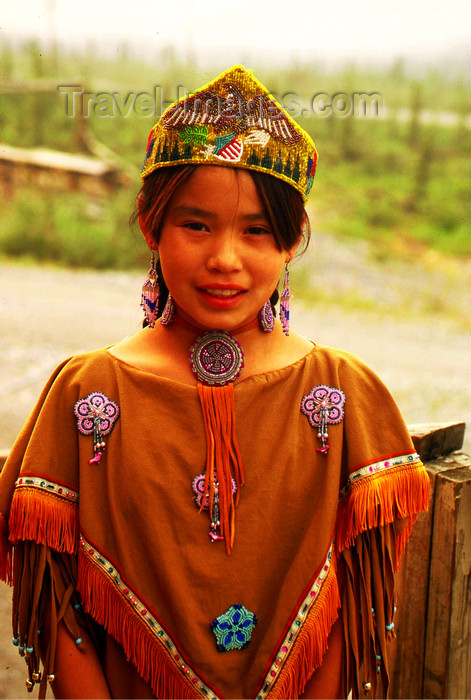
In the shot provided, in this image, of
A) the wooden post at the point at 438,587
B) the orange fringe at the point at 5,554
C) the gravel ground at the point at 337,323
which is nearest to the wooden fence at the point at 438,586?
the wooden post at the point at 438,587

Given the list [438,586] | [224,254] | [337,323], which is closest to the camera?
[224,254]

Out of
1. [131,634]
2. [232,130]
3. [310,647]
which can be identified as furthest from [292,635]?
[232,130]

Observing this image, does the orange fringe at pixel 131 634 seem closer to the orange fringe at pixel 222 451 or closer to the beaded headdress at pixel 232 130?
the orange fringe at pixel 222 451

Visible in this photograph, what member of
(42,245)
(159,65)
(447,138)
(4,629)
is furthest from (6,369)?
(447,138)

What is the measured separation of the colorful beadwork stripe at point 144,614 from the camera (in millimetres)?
1672

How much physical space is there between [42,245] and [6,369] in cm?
234

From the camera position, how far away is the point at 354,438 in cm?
174

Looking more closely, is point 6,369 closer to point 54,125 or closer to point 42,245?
point 42,245

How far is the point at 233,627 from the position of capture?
1.69 meters

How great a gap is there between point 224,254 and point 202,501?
0.58 metres

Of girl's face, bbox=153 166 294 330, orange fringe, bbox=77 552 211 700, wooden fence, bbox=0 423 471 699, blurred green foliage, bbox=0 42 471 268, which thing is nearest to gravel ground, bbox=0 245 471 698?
blurred green foliage, bbox=0 42 471 268

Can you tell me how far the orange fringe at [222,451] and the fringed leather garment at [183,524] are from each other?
0.02 meters

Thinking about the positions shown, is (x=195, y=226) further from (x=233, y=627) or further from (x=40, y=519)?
(x=233, y=627)

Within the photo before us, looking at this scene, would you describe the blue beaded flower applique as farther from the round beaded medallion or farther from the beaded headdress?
the beaded headdress
